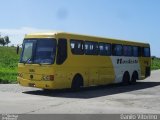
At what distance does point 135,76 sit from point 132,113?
1523cm

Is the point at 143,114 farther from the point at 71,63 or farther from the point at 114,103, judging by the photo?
the point at 71,63

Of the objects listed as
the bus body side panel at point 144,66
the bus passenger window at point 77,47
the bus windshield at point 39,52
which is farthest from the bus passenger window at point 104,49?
the bus body side panel at point 144,66

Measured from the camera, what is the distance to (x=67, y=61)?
19.7 meters

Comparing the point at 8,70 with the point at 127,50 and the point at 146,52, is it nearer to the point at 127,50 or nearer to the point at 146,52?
the point at 146,52

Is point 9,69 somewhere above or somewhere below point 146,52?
below

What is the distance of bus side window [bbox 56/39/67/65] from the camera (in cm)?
1911

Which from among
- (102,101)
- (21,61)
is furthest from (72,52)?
(102,101)

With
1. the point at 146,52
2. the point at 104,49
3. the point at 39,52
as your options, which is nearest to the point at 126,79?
the point at 104,49

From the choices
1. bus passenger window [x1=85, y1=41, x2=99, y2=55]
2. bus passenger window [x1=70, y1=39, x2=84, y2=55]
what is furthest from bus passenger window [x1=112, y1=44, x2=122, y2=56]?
bus passenger window [x1=70, y1=39, x2=84, y2=55]

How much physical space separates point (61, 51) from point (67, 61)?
0.66 m

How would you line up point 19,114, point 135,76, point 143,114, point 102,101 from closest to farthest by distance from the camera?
1. point 19,114
2. point 143,114
3. point 102,101
4. point 135,76

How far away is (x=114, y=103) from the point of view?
52.6 feet

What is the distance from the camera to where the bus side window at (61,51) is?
19114 millimetres

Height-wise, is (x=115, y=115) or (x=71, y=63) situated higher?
(x=71, y=63)
